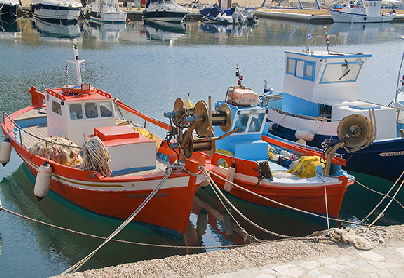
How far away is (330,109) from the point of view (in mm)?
17672

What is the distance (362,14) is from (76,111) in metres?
74.6

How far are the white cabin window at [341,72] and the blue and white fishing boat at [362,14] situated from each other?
6753cm

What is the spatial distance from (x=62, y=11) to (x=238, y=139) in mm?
60607

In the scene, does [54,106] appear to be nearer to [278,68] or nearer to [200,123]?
[200,123]

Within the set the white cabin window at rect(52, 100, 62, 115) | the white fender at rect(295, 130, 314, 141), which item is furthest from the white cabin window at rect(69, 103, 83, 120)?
the white fender at rect(295, 130, 314, 141)

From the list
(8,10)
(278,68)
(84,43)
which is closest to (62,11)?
(8,10)

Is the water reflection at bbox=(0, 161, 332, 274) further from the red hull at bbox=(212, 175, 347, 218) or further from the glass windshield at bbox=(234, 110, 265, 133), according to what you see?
the glass windshield at bbox=(234, 110, 265, 133)

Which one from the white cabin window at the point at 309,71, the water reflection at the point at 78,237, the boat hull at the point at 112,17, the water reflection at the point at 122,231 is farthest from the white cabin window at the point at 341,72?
the boat hull at the point at 112,17

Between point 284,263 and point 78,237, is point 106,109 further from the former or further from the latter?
point 284,263

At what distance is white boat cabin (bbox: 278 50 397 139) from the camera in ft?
55.2

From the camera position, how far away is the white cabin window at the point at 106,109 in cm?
1492

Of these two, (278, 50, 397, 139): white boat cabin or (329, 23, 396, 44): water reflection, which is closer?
(278, 50, 397, 139): white boat cabin

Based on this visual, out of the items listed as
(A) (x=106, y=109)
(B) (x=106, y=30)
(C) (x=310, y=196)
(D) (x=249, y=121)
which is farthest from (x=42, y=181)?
(B) (x=106, y=30)

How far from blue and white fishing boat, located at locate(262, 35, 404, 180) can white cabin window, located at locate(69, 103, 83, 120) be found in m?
7.00
